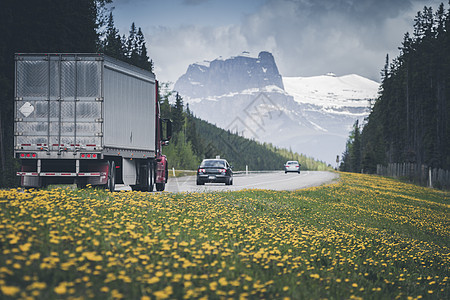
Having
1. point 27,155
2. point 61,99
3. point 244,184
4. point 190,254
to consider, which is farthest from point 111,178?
point 244,184

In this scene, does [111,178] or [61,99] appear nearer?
[61,99]

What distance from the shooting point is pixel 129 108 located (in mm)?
17406

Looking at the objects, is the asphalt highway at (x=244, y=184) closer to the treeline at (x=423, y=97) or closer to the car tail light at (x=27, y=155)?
the car tail light at (x=27, y=155)

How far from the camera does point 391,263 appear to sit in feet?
37.9

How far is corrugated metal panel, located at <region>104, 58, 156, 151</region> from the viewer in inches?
619

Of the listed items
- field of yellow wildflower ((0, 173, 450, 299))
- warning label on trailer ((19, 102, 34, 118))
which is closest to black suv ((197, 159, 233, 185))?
field of yellow wildflower ((0, 173, 450, 299))

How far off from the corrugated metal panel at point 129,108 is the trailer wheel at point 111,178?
75cm

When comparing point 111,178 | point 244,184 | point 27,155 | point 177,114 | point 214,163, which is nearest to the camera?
point 27,155

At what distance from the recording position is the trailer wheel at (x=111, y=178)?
16156mm

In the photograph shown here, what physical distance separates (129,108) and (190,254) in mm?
10561

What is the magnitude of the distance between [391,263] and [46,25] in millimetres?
23732

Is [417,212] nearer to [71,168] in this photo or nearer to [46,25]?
[71,168]

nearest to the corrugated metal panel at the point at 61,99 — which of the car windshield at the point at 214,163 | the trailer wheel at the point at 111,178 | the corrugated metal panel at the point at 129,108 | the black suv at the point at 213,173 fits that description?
the corrugated metal panel at the point at 129,108

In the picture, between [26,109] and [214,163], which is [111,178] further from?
[214,163]
